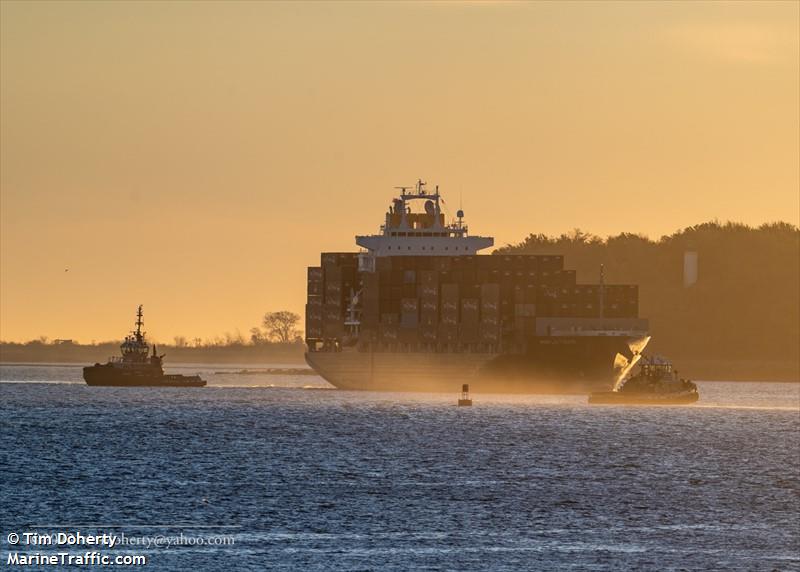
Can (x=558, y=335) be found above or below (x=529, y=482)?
above

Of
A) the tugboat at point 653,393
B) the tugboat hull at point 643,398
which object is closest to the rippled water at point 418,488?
the tugboat hull at point 643,398

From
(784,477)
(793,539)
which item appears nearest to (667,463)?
(784,477)

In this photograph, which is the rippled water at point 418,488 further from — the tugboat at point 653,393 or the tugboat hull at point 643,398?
the tugboat at point 653,393

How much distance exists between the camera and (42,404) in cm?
17638

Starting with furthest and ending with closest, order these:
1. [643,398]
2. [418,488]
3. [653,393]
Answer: [653,393], [643,398], [418,488]

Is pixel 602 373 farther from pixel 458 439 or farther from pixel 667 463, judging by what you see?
pixel 667 463

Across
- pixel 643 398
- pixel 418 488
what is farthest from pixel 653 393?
pixel 418 488

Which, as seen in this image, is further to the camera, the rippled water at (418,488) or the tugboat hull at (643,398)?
the tugboat hull at (643,398)

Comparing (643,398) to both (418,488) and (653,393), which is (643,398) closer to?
(653,393)

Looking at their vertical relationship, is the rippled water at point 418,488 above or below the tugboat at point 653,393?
below

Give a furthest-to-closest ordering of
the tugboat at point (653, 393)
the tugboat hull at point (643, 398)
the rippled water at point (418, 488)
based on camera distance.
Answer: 1. the tugboat at point (653, 393)
2. the tugboat hull at point (643, 398)
3. the rippled water at point (418, 488)

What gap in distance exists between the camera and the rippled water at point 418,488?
64.8 meters

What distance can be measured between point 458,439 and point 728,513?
42273mm

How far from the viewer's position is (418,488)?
3366 inches
